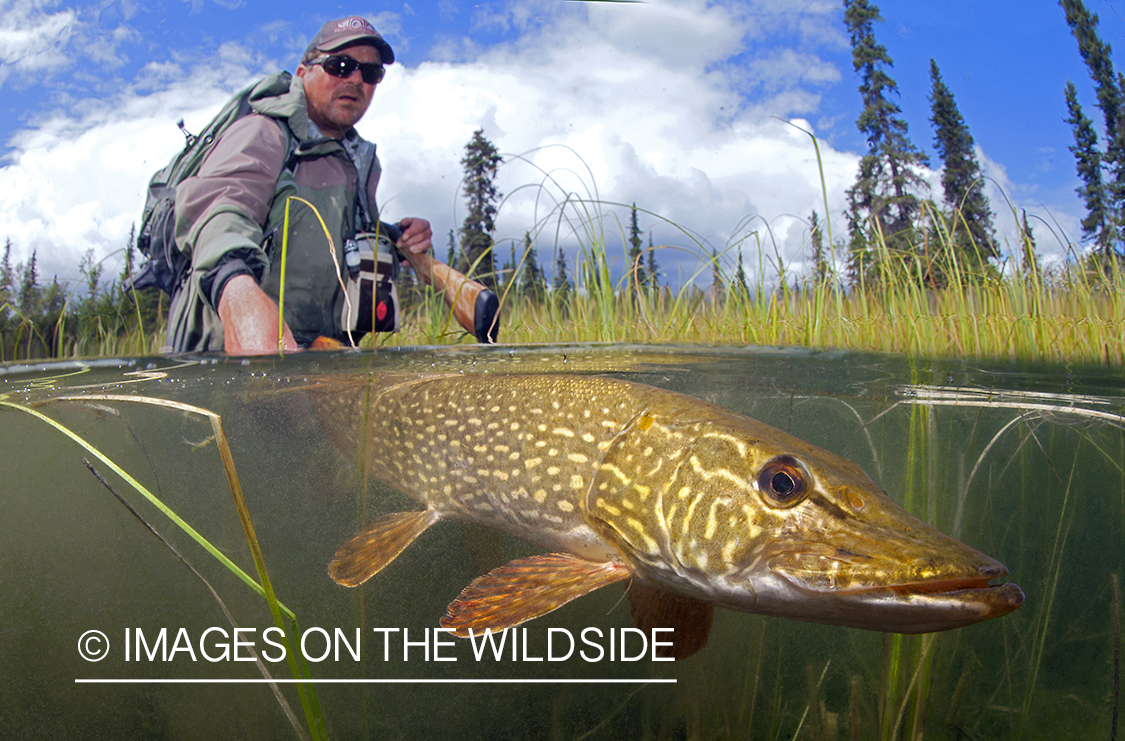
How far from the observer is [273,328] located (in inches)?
195

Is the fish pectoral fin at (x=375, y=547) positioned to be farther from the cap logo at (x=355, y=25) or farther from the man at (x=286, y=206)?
the cap logo at (x=355, y=25)

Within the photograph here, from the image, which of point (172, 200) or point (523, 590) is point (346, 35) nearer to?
point (172, 200)

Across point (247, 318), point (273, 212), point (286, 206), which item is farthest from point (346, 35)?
point (247, 318)

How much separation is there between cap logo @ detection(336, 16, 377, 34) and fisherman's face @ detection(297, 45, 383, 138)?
0.19 meters

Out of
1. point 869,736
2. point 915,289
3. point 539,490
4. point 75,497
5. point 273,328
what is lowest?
point 869,736

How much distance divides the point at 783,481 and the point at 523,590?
882mm

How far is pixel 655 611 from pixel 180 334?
18.4 feet

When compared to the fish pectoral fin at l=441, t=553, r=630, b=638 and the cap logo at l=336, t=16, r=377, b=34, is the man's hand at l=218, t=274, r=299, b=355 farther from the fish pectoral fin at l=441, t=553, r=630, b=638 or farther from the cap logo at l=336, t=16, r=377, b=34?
the fish pectoral fin at l=441, t=553, r=630, b=638

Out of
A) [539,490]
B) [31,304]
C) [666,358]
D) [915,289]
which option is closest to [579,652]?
[666,358]

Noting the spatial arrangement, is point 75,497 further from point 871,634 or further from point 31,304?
point 871,634

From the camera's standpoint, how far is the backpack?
18.0 ft

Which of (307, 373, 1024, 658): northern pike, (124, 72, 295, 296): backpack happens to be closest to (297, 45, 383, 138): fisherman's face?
(124, 72, 295, 296): backpack

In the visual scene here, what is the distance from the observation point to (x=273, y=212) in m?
5.95

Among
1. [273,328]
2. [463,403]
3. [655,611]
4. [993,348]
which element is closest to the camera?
[655,611]
